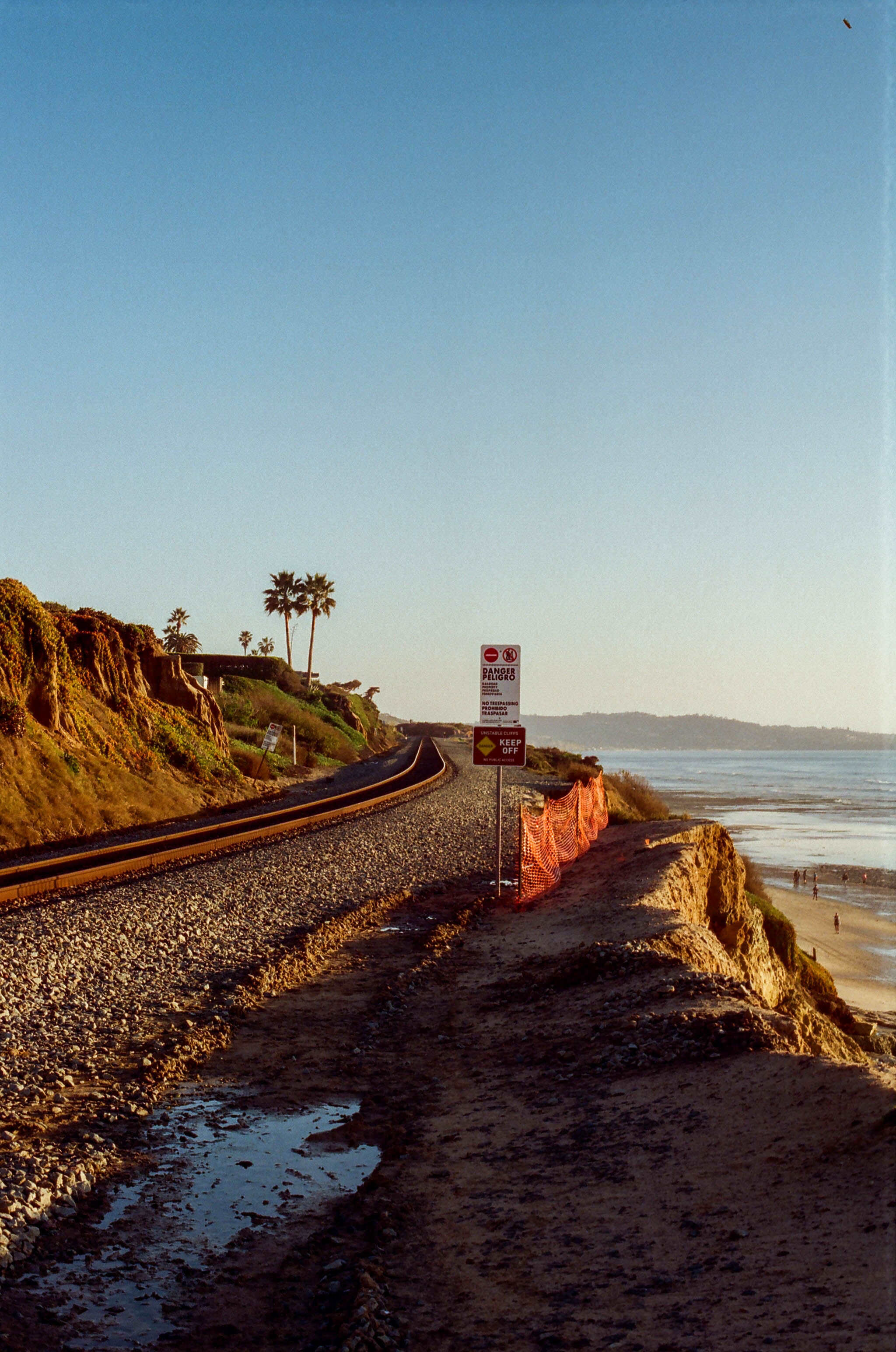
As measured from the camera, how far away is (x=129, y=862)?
16.7 metres

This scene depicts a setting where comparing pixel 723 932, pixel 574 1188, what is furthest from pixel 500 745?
pixel 574 1188

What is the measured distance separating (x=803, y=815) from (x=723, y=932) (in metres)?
62.9

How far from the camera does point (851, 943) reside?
105ft

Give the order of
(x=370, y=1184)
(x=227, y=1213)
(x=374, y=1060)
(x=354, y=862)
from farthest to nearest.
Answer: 1. (x=354, y=862)
2. (x=374, y=1060)
3. (x=370, y=1184)
4. (x=227, y=1213)

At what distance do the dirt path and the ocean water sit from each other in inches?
1392

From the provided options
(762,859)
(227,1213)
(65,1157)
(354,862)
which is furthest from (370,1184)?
(762,859)

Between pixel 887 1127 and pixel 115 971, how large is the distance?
7.58 metres

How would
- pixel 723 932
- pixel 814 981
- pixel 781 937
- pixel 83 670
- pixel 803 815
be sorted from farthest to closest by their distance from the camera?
pixel 803 815
pixel 83 670
pixel 781 937
pixel 814 981
pixel 723 932

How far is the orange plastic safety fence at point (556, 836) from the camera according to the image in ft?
54.7

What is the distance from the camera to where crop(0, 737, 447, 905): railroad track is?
15.0 meters

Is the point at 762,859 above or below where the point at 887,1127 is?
below

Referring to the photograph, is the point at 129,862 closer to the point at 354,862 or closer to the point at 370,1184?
the point at 354,862

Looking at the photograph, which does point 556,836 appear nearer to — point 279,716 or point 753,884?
point 753,884

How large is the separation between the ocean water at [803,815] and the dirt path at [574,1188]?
3536 centimetres
